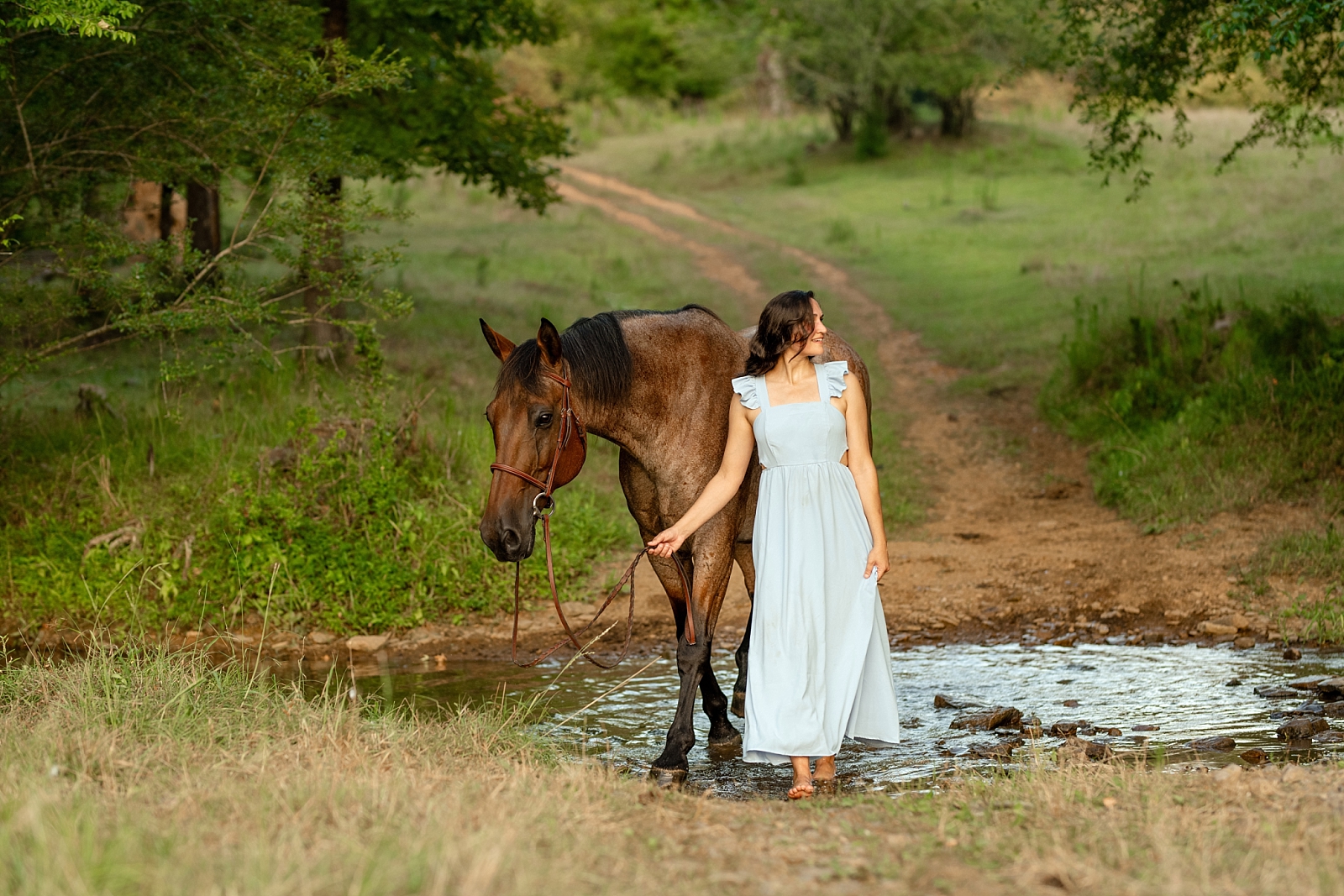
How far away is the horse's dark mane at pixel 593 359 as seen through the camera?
5242 millimetres

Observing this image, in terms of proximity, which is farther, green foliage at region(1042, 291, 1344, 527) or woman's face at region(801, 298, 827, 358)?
green foliage at region(1042, 291, 1344, 527)

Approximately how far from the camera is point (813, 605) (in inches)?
192

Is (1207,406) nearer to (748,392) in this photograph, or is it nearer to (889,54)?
(748,392)

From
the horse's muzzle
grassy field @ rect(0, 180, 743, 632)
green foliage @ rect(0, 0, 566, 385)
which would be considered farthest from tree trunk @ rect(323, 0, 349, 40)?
the horse's muzzle

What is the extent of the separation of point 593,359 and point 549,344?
30 cm

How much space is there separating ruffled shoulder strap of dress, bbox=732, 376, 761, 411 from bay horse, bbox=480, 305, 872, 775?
66 centimetres

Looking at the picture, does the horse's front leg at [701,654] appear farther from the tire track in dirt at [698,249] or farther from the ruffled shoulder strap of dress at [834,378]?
the tire track in dirt at [698,249]

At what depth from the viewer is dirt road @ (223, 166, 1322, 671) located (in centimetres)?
747

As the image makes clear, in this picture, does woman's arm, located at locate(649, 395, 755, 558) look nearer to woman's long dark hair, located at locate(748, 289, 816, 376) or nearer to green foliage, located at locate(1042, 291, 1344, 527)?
woman's long dark hair, located at locate(748, 289, 816, 376)

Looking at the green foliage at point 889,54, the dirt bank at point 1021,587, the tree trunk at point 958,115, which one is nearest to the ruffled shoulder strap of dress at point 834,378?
the dirt bank at point 1021,587

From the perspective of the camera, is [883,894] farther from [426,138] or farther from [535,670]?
[426,138]

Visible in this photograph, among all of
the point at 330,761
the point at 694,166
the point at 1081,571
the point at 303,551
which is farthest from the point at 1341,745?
the point at 694,166

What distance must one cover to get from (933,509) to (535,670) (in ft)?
13.7

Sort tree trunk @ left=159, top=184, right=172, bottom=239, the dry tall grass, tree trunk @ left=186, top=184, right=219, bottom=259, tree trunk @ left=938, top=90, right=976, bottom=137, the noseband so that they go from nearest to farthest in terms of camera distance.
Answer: the dry tall grass < the noseband < tree trunk @ left=159, top=184, right=172, bottom=239 < tree trunk @ left=186, top=184, right=219, bottom=259 < tree trunk @ left=938, top=90, right=976, bottom=137
